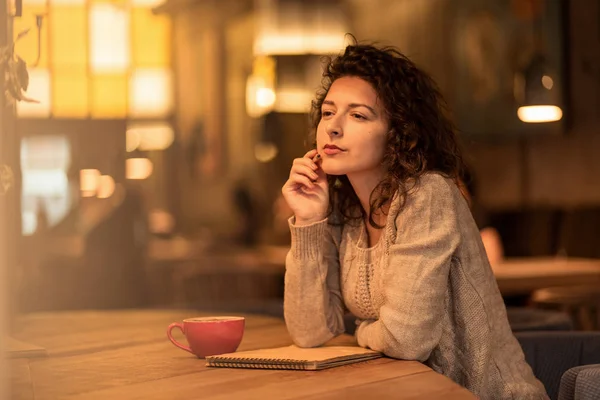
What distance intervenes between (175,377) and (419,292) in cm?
42

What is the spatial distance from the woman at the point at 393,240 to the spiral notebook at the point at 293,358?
0.21 feet

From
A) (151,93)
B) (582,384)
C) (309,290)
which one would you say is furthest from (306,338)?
(151,93)

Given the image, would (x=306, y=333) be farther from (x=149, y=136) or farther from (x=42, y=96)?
(x=42, y=96)

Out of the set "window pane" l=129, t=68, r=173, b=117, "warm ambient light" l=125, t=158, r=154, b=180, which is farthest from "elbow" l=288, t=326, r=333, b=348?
"window pane" l=129, t=68, r=173, b=117

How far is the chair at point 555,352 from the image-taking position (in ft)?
7.04

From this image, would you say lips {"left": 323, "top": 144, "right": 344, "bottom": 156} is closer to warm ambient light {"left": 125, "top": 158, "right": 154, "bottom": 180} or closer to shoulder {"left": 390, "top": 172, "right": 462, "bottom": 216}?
shoulder {"left": 390, "top": 172, "right": 462, "bottom": 216}

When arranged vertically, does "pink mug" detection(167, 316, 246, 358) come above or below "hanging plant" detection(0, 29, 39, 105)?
below

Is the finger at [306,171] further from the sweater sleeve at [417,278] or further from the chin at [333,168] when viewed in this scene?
the sweater sleeve at [417,278]

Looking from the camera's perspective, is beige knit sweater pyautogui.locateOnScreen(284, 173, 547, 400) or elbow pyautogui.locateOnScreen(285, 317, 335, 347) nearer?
beige knit sweater pyautogui.locateOnScreen(284, 173, 547, 400)

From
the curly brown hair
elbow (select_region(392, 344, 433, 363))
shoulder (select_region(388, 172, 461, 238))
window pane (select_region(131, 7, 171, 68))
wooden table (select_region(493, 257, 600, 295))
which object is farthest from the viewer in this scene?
window pane (select_region(131, 7, 171, 68))

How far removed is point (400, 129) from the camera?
186 centimetres

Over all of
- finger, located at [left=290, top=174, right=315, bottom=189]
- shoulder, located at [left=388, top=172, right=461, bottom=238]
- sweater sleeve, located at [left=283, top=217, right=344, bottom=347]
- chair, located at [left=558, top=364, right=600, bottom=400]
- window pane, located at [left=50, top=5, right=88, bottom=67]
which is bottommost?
chair, located at [left=558, top=364, right=600, bottom=400]

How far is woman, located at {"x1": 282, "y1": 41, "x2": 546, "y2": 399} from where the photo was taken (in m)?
1.67

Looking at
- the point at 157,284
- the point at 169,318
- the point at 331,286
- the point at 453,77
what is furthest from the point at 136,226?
the point at 331,286
